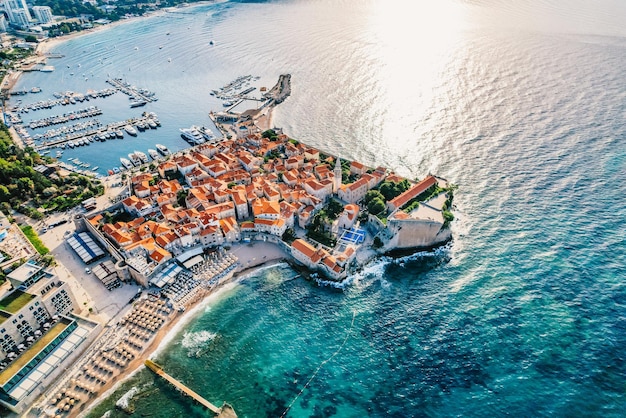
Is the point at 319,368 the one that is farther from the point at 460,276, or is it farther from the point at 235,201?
the point at 235,201

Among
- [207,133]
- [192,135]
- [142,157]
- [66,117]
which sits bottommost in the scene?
[142,157]

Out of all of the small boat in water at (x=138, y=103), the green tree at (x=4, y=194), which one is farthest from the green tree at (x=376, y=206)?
the small boat in water at (x=138, y=103)

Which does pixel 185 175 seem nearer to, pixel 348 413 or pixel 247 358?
pixel 247 358

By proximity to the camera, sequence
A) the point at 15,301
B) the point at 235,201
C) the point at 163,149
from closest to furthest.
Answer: the point at 15,301 < the point at 235,201 < the point at 163,149

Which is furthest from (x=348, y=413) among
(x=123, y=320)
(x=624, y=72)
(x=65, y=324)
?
(x=624, y=72)

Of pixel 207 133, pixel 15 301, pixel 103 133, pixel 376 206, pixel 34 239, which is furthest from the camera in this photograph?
pixel 103 133

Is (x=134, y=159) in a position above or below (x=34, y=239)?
above

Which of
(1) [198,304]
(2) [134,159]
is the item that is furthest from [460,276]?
(2) [134,159]
